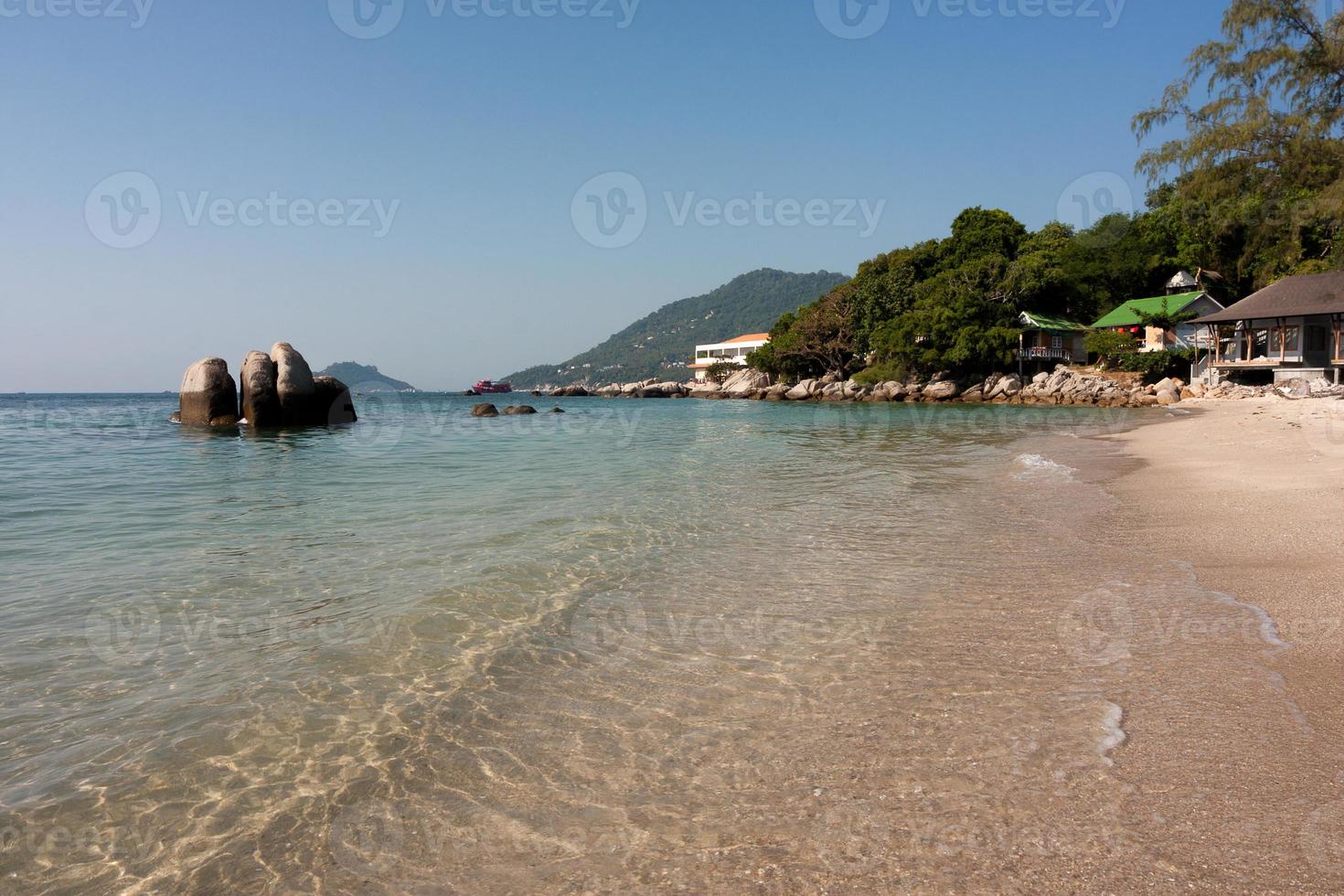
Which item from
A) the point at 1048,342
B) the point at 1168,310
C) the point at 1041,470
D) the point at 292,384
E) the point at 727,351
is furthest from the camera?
the point at 727,351

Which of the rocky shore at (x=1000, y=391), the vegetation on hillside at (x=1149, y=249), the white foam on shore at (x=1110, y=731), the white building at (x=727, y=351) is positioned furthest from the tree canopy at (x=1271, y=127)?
the white building at (x=727, y=351)

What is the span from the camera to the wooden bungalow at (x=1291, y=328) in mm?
34406

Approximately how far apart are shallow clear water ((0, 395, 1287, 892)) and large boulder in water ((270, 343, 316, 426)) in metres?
18.1

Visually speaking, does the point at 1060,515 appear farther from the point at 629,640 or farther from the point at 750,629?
the point at 629,640

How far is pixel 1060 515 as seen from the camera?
9.00m

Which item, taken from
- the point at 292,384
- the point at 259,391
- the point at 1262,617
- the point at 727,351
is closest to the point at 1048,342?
the point at 292,384

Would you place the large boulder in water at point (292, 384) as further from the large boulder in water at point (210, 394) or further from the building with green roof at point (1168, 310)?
the building with green roof at point (1168, 310)

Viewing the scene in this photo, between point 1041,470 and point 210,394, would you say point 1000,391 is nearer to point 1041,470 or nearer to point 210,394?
point 1041,470

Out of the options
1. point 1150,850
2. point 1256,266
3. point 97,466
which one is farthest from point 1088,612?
point 1256,266

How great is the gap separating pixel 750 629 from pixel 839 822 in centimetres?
238

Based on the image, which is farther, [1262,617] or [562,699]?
[1262,617]

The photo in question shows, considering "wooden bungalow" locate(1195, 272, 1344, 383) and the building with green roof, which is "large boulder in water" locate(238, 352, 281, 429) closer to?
"wooden bungalow" locate(1195, 272, 1344, 383)

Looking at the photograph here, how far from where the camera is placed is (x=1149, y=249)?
59812 millimetres

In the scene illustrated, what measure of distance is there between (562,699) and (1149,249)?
233ft
